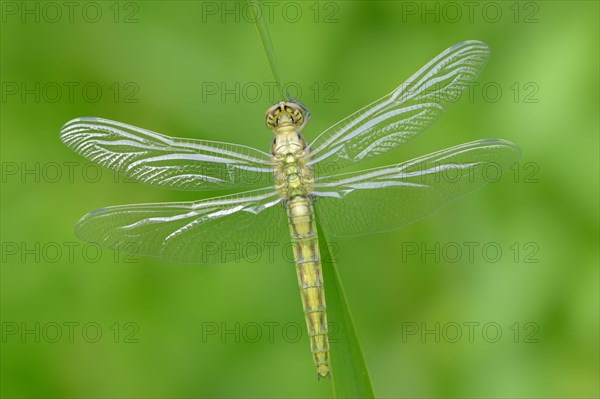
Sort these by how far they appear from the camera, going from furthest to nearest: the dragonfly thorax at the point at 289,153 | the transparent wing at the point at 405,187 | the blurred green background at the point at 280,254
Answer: the blurred green background at the point at 280,254 < the dragonfly thorax at the point at 289,153 < the transparent wing at the point at 405,187

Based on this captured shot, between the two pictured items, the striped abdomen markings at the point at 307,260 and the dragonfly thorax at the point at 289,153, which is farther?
the dragonfly thorax at the point at 289,153

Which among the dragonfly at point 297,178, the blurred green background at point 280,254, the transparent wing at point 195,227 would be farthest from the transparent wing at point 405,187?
the blurred green background at point 280,254

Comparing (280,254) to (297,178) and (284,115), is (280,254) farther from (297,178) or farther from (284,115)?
(284,115)

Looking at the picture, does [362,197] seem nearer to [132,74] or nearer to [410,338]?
[410,338]

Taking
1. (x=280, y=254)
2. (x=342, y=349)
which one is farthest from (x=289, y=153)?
(x=342, y=349)

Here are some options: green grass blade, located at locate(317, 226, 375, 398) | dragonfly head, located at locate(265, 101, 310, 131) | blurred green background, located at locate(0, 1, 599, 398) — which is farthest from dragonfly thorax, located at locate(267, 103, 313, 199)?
green grass blade, located at locate(317, 226, 375, 398)

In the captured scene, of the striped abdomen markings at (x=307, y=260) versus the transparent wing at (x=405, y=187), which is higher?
the transparent wing at (x=405, y=187)

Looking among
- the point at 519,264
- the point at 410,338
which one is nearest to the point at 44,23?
the point at 410,338

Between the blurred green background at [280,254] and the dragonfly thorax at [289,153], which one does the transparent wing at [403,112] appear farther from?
the blurred green background at [280,254]
